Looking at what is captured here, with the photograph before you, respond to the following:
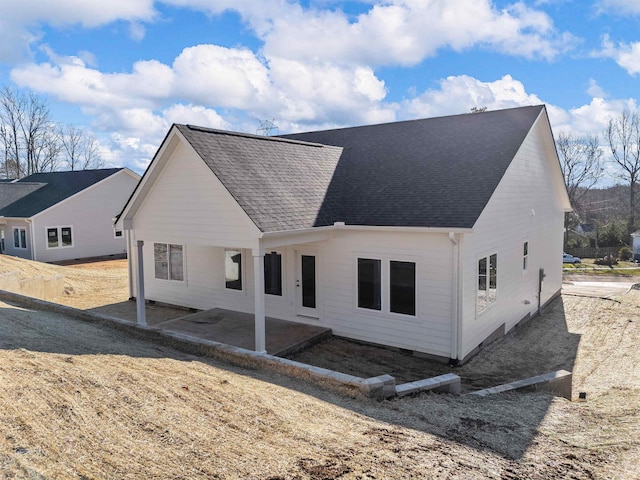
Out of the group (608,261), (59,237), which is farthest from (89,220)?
(608,261)

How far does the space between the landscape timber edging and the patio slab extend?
1648 mm

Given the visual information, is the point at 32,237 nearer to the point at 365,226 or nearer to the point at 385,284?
the point at 365,226

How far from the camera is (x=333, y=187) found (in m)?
12.6

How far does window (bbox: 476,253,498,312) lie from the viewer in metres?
10.7

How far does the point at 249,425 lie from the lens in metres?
5.15

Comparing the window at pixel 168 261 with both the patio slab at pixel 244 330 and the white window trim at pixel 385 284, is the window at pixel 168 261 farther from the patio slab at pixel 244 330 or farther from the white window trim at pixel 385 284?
the white window trim at pixel 385 284

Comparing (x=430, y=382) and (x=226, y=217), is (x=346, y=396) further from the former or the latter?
(x=226, y=217)

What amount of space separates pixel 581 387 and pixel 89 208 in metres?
26.8

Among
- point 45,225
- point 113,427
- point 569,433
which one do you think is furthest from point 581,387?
point 45,225

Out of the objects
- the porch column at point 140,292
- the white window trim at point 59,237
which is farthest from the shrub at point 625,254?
the porch column at point 140,292

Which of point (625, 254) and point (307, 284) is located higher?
point (307, 284)

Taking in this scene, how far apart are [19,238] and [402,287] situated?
24889 millimetres

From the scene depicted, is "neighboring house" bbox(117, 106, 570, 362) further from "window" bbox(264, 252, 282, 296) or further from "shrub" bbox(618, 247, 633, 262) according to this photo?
"shrub" bbox(618, 247, 633, 262)

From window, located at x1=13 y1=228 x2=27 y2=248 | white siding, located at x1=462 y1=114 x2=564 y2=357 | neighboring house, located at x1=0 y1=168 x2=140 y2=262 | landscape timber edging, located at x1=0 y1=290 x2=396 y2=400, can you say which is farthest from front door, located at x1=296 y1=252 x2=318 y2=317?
window, located at x1=13 y1=228 x2=27 y2=248
